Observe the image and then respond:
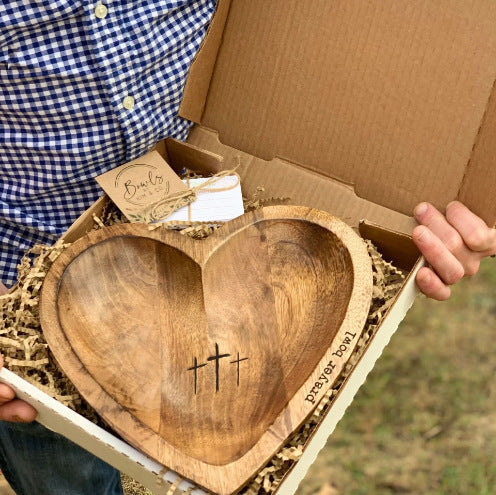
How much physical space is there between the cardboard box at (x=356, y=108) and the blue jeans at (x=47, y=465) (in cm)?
36

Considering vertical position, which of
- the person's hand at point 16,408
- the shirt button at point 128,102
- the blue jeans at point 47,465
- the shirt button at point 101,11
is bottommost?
the blue jeans at point 47,465

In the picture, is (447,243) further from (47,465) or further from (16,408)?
(47,465)

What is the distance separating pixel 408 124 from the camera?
973mm

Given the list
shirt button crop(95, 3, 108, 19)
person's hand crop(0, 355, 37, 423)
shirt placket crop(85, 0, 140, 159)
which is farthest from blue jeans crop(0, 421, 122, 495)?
shirt button crop(95, 3, 108, 19)

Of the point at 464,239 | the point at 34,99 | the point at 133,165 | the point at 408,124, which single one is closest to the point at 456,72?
the point at 408,124

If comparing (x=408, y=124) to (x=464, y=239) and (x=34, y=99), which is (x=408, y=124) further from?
(x=34, y=99)

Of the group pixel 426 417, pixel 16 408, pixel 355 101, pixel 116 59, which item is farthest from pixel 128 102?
pixel 426 417

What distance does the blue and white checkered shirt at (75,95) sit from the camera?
Result: 3.00 feet

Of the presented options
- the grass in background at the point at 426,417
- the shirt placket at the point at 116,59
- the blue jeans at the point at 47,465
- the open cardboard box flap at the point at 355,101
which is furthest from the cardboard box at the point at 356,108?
the grass in background at the point at 426,417

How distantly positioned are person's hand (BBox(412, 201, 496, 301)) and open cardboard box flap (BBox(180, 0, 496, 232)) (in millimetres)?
21

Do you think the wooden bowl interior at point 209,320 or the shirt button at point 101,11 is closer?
the wooden bowl interior at point 209,320

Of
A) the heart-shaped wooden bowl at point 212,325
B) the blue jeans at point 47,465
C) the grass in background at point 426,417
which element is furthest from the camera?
the grass in background at point 426,417

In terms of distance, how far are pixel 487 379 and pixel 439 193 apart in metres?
0.84

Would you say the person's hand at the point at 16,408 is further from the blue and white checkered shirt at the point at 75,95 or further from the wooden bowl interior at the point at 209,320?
the blue and white checkered shirt at the point at 75,95
